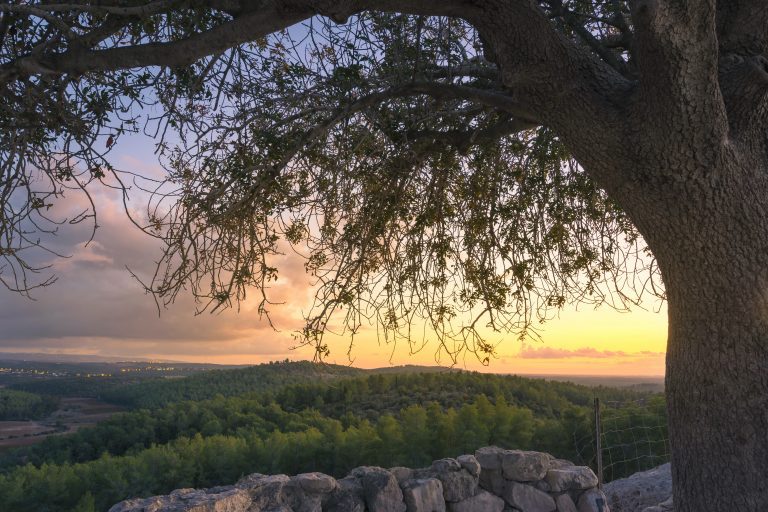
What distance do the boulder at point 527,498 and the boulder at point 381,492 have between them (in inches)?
42.8

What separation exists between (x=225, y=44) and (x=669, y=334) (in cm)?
298

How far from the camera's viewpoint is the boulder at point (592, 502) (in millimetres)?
5797

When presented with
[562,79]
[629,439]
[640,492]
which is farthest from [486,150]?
[629,439]

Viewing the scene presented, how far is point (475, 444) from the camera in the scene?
37.6 ft

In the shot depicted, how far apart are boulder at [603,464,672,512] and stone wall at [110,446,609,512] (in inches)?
43.7

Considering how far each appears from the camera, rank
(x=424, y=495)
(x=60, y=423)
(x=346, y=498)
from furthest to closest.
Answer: (x=60, y=423) < (x=424, y=495) < (x=346, y=498)

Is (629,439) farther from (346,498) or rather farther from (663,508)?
(346,498)

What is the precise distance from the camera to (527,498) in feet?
19.0

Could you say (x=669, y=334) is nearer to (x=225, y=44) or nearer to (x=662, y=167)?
(x=662, y=167)

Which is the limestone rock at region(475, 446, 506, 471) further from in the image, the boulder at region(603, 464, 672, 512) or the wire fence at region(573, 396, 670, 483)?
the wire fence at region(573, 396, 670, 483)

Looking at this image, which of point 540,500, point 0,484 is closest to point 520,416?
point 540,500

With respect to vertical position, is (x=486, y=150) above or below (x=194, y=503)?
above

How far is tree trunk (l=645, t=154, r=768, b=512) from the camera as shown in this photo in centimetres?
323

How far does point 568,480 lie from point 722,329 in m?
3.10
